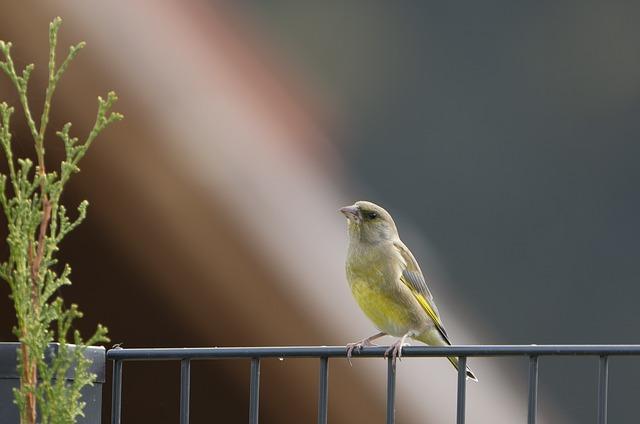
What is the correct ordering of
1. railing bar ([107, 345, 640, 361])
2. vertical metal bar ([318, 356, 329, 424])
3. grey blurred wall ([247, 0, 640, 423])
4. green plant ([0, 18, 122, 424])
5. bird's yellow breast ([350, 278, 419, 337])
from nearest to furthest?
green plant ([0, 18, 122, 424])
railing bar ([107, 345, 640, 361])
vertical metal bar ([318, 356, 329, 424])
bird's yellow breast ([350, 278, 419, 337])
grey blurred wall ([247, 0, 640, 423])

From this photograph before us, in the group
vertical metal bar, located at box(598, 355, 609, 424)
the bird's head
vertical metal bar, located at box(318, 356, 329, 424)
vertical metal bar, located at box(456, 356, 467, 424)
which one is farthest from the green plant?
the bird's head

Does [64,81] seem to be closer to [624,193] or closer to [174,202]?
[174,202]

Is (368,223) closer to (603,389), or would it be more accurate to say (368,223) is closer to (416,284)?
(416,284)

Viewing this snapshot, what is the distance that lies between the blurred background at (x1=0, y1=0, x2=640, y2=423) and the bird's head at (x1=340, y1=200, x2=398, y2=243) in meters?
0.63

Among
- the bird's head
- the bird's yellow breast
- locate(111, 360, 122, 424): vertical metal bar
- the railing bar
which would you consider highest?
the bird's head

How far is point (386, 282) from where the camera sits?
4.08m

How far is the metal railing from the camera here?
2.39m

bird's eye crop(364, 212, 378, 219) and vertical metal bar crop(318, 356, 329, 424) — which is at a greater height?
bird's eye crop(364, 212, 378, 219)

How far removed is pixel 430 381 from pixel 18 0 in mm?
2302

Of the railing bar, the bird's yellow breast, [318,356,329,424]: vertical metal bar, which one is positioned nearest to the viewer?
the railing bar

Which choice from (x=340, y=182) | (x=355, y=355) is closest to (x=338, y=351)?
(x=355, y=355)

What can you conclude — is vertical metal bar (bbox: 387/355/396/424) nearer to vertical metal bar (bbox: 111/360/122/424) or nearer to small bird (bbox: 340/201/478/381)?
vertical metal bar (bbox: 111/360/122/424)

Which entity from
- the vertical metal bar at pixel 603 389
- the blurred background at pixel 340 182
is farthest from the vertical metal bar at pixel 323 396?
the blurred background at pixel 340 182

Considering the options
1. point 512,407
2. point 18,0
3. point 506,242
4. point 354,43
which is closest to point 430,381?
point 512,407
